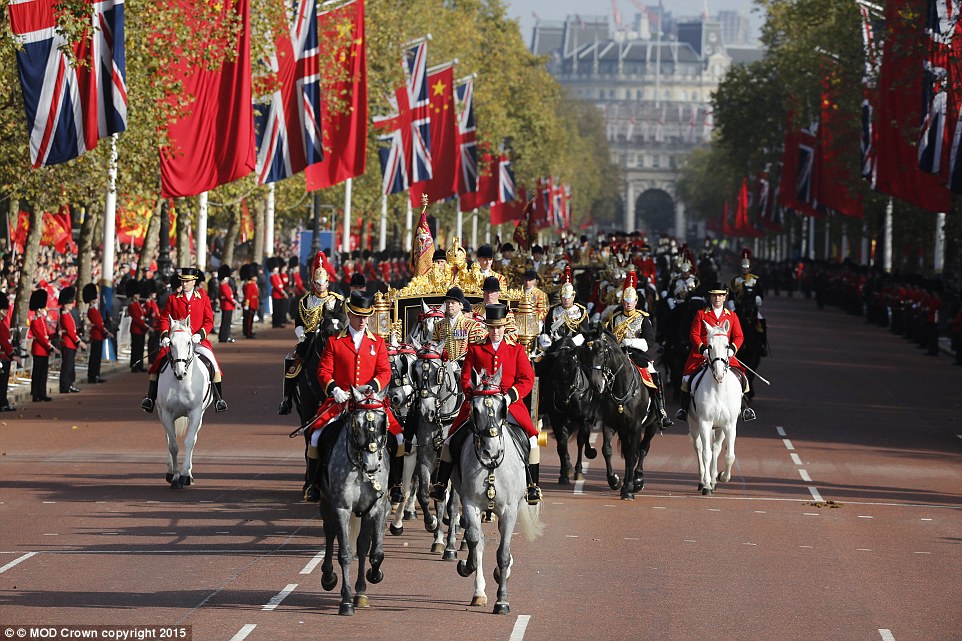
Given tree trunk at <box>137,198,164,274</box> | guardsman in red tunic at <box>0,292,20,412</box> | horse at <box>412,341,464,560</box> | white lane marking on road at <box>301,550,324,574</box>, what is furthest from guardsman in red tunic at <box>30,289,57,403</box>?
white lane marking on road at <box>301,550,324,574</box>

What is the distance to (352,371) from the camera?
13.9 metres

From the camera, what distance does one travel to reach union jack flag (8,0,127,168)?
84.8 ft

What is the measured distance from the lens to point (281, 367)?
37.2 meters

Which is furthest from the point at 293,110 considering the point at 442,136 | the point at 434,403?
the point at 434,403

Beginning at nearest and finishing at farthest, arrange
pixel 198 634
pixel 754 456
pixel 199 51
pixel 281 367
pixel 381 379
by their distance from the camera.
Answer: pixel 198 634 < pixel 381 379 < pixel 754 456 < pixel 199 51 < pixel 281 367

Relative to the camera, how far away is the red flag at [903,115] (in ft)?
132

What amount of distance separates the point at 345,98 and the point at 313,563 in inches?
1256

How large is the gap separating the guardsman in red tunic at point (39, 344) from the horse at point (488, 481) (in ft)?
54.5

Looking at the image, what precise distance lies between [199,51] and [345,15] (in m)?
16.0

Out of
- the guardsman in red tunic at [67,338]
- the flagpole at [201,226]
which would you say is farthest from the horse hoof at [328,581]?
the flagpole at [201,226]

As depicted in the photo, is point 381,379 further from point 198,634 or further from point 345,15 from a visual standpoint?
point 345,15

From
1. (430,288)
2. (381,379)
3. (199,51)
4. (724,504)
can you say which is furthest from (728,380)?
(199,51)

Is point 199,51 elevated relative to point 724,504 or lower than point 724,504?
elevated

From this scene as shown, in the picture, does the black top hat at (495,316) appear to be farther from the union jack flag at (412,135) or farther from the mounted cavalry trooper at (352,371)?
the union jack flag at (412,135)
